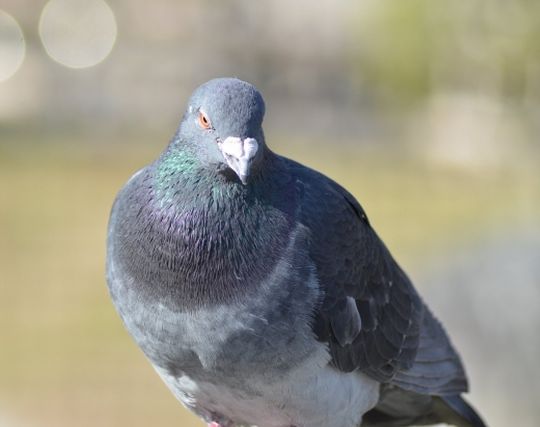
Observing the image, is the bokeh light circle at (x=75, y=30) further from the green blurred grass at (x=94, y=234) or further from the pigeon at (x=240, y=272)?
the pigeon at (x=240, y=272)

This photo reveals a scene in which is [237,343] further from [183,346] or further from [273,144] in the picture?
[273,144]

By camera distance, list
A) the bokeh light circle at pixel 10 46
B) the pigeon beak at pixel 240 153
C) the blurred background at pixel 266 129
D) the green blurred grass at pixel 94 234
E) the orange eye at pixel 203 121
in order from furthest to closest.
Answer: the bokeh light circle at pixel 10 46
the blurred background at pixel 266 129
the green blurred grass at pixel 94 234
the orange eye at pixel 203 121
the pigeon beak at pixel 240 153

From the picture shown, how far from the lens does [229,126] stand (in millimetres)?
3992

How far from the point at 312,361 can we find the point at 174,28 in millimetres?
21453

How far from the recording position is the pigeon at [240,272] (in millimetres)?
4211

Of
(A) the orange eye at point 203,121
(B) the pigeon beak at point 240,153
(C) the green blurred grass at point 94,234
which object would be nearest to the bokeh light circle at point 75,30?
(C) the green blurred grass at point 94,234

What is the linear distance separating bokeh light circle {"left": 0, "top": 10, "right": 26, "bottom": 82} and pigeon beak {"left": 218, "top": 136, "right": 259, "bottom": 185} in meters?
21.0

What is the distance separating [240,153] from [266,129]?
18.2m

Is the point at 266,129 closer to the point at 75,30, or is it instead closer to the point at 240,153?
the point at 75,30

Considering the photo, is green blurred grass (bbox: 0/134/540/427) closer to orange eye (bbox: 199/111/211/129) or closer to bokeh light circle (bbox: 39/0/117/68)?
bokeh light circle (bbox: 39/0/117/68)

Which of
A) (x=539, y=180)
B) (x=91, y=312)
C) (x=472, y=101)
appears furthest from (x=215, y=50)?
(x=91, y=312)

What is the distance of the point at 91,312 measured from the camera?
1373cm

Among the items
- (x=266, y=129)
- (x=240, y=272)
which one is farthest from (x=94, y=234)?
(x=240, y=272)

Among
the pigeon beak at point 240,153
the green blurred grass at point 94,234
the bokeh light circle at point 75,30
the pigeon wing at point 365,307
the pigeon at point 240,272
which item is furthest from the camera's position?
the bokeh light circle at point 75,30
